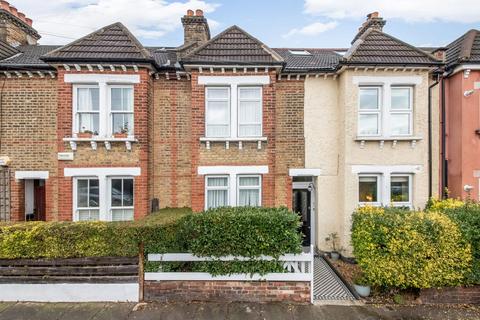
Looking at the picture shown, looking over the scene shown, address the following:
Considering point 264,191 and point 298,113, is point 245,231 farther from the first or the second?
point 298,113

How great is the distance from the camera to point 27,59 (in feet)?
29.2

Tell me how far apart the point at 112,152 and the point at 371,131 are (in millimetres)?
8400

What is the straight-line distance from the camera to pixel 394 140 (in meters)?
8.23

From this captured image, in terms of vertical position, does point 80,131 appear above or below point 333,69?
below

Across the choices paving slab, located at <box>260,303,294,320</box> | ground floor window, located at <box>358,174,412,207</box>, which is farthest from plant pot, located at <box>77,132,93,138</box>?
ground floor window, located at <box>358,174,412,207</box>

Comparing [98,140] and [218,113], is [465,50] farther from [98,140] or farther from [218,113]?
[98,140]

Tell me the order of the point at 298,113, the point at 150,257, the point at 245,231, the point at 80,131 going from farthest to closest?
the point at 298,113 → the point at 80,131 → the point at 150,257 → the point at 245,231

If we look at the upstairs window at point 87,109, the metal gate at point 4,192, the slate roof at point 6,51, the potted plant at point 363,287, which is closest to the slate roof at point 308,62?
the upstairs window at point 87,109

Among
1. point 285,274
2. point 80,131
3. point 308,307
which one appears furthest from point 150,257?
point 80,131

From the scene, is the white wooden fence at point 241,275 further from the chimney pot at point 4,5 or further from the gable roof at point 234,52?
the chimney pot at point 4,5

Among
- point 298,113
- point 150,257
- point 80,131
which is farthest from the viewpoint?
point 298,113

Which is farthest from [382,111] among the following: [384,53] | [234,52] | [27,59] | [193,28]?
[27,59]

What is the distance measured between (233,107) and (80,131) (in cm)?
488

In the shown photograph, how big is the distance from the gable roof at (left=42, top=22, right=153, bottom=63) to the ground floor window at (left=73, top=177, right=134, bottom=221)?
3666mm
